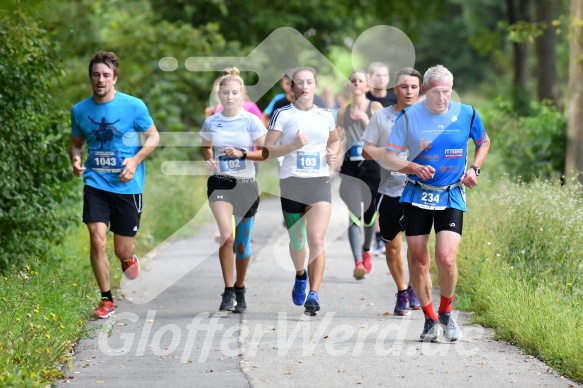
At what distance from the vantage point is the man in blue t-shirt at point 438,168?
789 centimetres

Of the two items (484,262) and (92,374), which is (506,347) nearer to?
(484,262)

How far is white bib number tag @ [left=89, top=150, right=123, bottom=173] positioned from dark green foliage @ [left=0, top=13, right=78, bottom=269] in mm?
716

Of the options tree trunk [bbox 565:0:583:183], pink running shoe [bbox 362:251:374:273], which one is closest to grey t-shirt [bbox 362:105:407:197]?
pink running shoe [bbox 362:251:374:273]

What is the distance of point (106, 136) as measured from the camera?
9.17 meters

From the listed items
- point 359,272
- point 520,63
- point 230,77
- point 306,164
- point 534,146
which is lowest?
point 359,272

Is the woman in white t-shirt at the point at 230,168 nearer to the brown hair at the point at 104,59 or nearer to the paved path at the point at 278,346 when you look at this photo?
the paved path at the point at 278,346

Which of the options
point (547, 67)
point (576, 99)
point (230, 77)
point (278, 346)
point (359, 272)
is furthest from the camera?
point (547, 67)

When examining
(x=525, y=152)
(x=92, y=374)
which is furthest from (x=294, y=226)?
(x=525, y=152)

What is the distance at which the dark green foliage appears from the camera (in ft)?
30.7

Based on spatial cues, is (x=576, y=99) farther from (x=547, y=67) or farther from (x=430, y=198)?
(x=547, y=67)

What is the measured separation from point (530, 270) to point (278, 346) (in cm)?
256

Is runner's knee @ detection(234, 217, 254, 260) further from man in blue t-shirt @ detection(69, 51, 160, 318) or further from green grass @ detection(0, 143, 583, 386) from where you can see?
green grass @ detection(0, 143, 583, 386)

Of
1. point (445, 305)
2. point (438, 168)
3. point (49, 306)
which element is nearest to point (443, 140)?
point (438, 168)

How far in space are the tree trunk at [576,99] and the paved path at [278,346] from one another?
4221 mm
